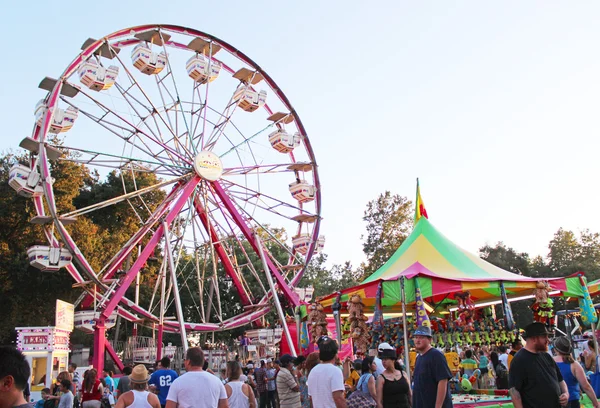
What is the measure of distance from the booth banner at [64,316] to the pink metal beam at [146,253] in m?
1.20

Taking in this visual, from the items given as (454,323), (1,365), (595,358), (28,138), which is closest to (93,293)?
(28,138)

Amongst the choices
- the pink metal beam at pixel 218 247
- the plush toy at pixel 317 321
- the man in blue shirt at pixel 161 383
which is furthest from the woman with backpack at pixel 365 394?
the pink metal beam at pixel 218 247

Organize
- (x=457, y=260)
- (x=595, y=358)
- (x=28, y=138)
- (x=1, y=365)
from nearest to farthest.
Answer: (x=1, y=365), (x=595, y=358), (x=457, y=260), (x=28, y=138)

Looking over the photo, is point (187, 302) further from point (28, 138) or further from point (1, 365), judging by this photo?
point (1, 365)

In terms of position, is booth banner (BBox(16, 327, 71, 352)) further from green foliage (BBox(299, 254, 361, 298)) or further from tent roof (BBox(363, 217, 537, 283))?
green foliage (BBox(299, 254, 361, 298))

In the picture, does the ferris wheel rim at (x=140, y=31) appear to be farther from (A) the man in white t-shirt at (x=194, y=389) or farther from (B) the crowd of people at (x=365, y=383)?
(A) the man in white t-shirt at (x=194, y=389)

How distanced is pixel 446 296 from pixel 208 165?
9137mm

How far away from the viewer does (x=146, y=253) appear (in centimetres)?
1784

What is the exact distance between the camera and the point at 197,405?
4918 mm

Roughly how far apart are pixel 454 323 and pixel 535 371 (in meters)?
9.47

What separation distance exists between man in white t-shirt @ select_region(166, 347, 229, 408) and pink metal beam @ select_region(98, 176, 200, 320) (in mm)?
12747

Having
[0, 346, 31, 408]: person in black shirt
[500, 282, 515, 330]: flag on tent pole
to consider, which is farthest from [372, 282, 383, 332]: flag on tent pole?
[0, 346, 31, 408]: person in black shirt

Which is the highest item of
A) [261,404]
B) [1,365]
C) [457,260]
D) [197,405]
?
[457,260]

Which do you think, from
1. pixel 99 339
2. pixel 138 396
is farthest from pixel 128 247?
pixel 138 396
